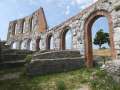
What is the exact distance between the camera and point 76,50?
1388cm

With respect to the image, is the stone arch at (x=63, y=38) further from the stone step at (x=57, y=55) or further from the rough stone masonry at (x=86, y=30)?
the stone step at (x=57, y=55)

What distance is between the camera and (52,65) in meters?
11.0

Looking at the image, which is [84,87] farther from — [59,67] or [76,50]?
[76,50]

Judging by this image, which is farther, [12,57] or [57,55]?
[12,57]

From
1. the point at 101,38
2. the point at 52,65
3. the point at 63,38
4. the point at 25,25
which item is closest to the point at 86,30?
the point at 52,65

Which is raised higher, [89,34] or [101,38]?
[101,38]

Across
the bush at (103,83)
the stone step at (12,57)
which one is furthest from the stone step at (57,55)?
the bush at (103,83)

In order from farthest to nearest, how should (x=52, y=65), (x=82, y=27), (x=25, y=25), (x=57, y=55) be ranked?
(x=25, y=25) < (x=82, y=27) < (x=57, y=55) < (x=52, y=65)

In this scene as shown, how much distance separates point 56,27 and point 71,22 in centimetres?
385

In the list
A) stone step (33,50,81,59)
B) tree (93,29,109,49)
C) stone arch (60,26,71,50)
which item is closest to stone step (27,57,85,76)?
stone step (33,50,81,59)

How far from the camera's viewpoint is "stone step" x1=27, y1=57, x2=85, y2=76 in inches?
407

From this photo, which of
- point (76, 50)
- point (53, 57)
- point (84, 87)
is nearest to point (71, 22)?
point (76, 50)

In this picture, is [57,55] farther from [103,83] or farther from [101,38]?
[101,38]

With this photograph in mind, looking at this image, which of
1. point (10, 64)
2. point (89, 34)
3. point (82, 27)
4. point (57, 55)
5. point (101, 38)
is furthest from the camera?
point (101, 38)
